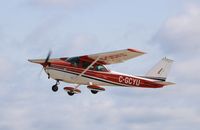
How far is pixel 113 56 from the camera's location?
3278cm

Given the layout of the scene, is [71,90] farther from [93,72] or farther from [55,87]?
[93,72]

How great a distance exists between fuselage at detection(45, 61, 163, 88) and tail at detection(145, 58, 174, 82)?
32.7 inches

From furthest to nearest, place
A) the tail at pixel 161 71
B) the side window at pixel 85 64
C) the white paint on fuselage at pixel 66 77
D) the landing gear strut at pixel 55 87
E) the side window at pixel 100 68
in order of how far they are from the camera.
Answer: the tail at pixel 161 71, the side window at pixel 100 68, the side window at pixel 85 64, the landing gear strut at pixel 55 87, the white paint on fuselage at pixel 66 77

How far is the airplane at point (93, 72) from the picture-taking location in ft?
106

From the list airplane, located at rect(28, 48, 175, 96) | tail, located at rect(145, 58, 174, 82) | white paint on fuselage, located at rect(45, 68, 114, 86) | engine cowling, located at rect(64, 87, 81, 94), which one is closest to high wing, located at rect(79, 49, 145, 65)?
airplane, located at rect(28, 48, 175, 96)

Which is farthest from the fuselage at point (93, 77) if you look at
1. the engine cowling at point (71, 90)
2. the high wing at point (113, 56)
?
the high wing at point (113, 56)

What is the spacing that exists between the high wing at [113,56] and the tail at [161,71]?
398cm

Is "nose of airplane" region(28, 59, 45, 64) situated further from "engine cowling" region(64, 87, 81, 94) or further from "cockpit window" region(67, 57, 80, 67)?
"engine cowling" region(64, 87, 81, 94)

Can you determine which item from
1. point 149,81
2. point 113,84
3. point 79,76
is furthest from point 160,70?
point 79,76

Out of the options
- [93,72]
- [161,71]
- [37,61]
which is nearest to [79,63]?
[93,72]

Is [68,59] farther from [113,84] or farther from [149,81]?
[149,81]

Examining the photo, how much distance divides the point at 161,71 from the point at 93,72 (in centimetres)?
536

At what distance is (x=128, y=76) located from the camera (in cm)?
3503

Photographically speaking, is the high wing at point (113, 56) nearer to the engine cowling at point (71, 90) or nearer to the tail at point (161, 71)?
the engine cowling at point (71, 90)
